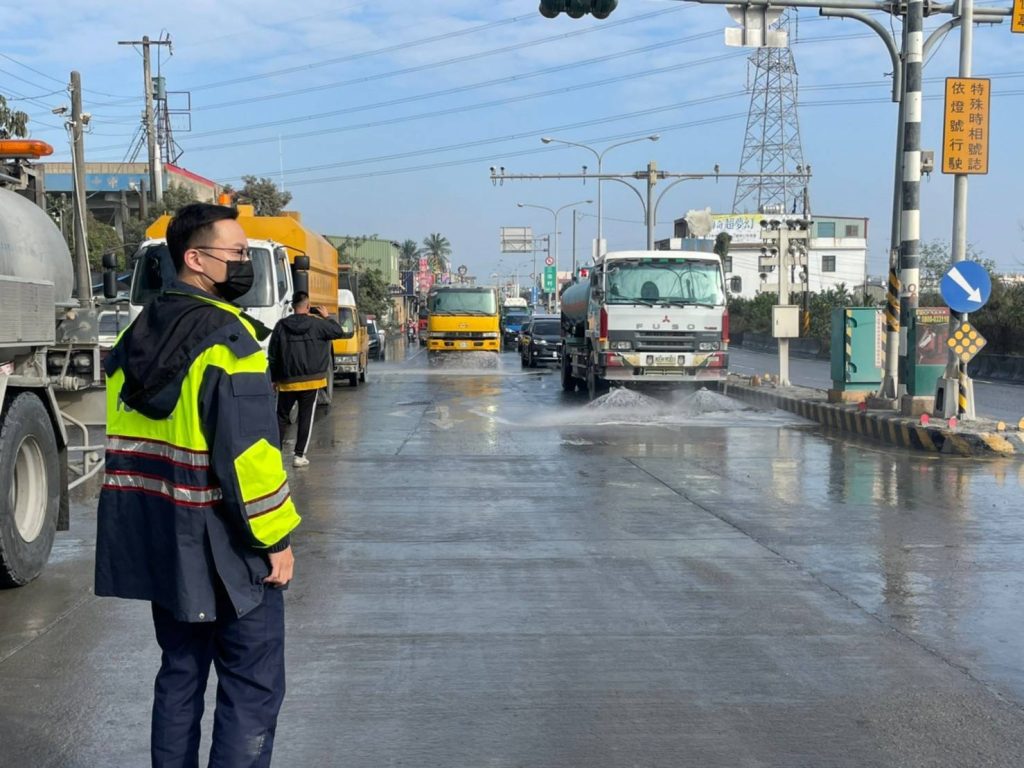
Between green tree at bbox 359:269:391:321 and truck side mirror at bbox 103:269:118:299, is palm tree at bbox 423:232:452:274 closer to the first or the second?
green tree at bbox 359:269:391:321

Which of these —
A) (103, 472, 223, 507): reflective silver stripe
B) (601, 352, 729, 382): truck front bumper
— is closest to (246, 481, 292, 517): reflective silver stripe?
(103, 472, 223, 507): reflective silver stripe

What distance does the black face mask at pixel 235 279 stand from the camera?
11.3 feet

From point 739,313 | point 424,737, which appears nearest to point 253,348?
point 424,737

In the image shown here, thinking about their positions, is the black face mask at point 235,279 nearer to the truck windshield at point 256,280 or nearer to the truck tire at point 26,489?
the truck tire at point 26,489

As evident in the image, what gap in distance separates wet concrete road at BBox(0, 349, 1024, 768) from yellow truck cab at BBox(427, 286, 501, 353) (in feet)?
83.3

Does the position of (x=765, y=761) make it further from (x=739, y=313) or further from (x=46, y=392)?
(x=739, y=313)

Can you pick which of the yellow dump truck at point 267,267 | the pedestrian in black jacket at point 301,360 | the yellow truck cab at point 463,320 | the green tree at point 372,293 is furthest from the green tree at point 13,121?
the green tree at point 372,293

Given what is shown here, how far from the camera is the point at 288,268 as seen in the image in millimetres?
16594

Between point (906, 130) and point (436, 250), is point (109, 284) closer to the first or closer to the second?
point (906, 130)

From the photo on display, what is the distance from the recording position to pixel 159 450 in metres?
3.34

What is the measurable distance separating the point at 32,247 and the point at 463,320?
29590 mm

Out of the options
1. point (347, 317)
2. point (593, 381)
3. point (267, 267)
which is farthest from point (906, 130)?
point (347, 317)

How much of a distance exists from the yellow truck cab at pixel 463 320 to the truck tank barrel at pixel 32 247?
2867 cm

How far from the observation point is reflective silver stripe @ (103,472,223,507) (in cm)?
327
